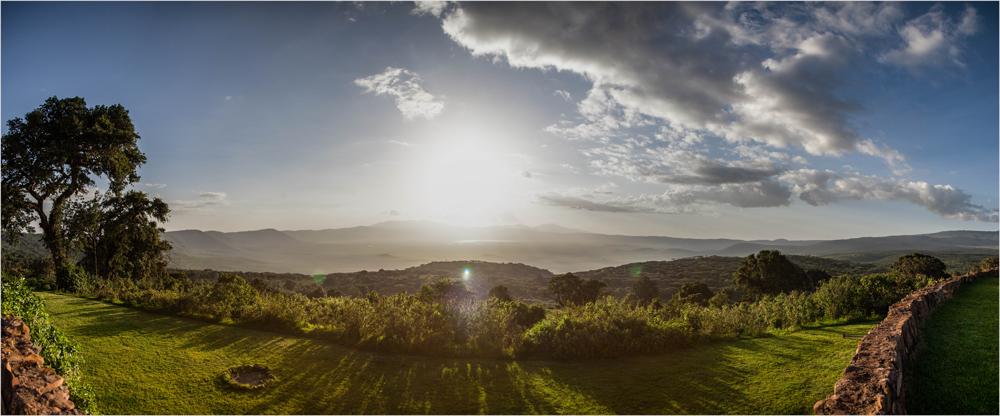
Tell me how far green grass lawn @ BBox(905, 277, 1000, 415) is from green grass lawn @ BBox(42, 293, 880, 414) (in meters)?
0.89

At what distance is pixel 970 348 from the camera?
6.76m

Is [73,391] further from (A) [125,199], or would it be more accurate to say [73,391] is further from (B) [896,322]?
(A) [125,199]

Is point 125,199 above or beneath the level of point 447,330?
above

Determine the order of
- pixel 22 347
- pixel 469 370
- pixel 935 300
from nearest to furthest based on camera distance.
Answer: pixel 22 347 → pixel 469 370 → pixel 935 300

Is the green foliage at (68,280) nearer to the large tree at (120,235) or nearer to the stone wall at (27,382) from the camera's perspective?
the large tree at (120,235)

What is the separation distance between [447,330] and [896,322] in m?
8.46

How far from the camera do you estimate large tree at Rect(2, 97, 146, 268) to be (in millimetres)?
18188

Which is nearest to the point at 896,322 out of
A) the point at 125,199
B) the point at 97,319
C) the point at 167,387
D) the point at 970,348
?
the point at 970,348

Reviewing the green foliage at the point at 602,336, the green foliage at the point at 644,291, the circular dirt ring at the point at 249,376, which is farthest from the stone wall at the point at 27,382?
the green foliage at the point at 644,291

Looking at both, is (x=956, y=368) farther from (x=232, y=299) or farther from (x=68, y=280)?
(x=68, y=280)

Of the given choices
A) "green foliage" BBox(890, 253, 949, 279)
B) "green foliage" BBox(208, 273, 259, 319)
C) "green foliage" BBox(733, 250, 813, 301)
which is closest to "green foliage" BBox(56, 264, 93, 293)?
"green foliage" BBox(208, 273, 259, 319)

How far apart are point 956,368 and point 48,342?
1245 centimetres

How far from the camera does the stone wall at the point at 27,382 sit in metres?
3.42

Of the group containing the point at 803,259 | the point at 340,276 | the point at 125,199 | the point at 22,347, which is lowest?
the point at 340,276
